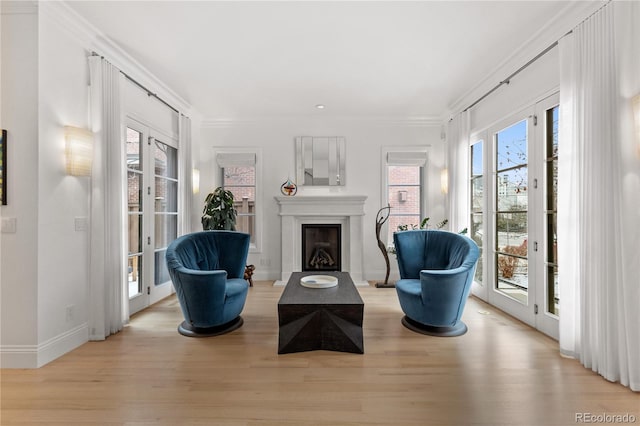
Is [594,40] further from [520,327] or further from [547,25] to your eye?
[520,327]

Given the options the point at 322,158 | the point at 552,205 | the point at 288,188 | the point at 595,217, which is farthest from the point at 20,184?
the point at 552,205

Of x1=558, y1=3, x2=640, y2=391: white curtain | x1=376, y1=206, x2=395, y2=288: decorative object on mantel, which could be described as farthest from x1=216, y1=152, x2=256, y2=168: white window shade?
x1=558, y1=3, x2=640, y2=391: white curtain

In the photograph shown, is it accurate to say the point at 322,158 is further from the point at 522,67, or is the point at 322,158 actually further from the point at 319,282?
the point at 522,67

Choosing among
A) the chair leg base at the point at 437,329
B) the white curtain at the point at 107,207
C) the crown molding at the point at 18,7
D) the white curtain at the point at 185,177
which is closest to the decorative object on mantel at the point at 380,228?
the chair leg base at the point at 437,329

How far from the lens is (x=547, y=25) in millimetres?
2834

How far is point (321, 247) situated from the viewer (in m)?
5.66

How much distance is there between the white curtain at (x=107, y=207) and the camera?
300 cm

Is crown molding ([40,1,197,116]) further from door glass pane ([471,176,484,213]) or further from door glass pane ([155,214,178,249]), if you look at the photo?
door glass pane ([471,176,484,213])

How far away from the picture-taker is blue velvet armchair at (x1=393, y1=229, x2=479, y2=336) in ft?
9.85

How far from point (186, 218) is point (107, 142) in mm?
2011

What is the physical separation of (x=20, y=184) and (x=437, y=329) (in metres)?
3.94

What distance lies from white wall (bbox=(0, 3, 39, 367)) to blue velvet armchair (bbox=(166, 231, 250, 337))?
1.06 m

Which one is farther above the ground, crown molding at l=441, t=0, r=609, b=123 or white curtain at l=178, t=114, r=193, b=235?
crown molding at l=441, t=0, r=609, b=123

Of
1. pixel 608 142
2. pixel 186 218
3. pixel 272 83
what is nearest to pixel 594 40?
pixel 608 142
